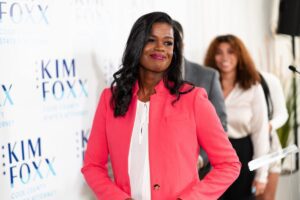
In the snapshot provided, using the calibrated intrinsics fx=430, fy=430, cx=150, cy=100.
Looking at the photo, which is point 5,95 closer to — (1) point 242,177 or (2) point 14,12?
(2) point 14,12

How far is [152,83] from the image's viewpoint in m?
1.71

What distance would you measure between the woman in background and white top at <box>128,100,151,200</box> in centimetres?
120

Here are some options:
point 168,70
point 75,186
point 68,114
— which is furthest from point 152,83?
point 75,186

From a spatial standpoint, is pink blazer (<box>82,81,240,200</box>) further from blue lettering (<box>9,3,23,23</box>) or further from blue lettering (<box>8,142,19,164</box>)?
blue lettering (<box>9,3,23,23</box>)

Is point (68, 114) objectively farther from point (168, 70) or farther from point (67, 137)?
point (168, 70)

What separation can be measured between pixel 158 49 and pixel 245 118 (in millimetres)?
1260

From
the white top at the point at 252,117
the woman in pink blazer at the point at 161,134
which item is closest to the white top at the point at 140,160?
the woman in pink blazer at the point at 161,134

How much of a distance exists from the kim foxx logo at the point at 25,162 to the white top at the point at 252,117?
Result: 1.23m

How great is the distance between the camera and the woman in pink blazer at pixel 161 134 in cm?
159

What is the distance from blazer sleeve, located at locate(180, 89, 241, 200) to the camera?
1.58 metres

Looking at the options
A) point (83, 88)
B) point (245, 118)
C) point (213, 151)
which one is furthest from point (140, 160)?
point (245, 118)

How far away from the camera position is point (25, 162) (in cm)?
186

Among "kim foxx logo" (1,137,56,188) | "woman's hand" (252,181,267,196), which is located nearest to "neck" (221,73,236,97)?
"woman's hand" (252,181,267,196)

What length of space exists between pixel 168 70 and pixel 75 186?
2.67ft
